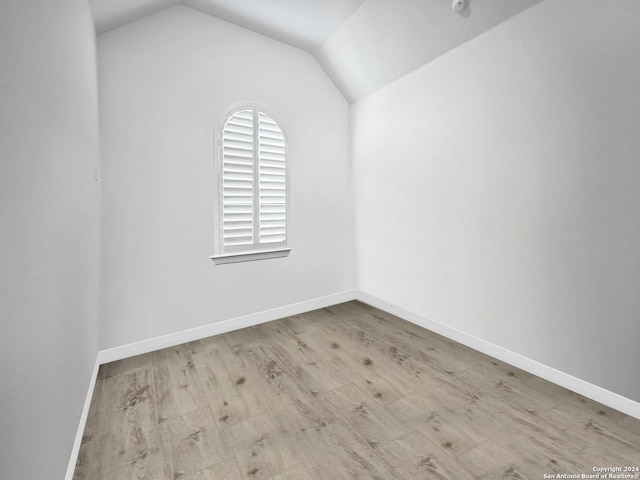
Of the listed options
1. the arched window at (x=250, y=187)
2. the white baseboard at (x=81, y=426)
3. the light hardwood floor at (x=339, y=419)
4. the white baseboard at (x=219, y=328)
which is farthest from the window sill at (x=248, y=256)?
the white baseboard at (x=81, y=426)

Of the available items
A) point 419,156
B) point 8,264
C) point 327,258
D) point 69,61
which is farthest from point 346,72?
point 8,264

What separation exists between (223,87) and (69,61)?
1.43 meters

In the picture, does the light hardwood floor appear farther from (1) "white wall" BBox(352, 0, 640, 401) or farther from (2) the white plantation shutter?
(2) the white plantation shutter

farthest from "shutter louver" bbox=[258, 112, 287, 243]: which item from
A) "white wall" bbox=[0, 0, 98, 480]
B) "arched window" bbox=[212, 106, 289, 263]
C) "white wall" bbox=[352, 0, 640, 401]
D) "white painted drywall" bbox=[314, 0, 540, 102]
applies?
"white wall" bbox=[0, 0, 98, 480]

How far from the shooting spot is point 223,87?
2.75m

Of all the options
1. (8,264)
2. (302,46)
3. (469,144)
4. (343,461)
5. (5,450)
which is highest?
(302,46)

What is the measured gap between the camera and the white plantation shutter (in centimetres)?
279

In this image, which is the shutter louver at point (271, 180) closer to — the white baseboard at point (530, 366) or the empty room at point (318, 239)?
the empty room at point (318, 239)

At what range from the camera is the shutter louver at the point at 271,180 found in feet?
9.66

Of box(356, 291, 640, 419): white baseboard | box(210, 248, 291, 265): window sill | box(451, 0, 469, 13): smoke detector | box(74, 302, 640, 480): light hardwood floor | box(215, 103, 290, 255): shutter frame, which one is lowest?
box(74, 302, 640, 480): light hardwood floor

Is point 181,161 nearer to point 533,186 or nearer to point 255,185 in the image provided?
point 255,185

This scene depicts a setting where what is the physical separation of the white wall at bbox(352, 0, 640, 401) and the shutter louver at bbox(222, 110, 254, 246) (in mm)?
1366

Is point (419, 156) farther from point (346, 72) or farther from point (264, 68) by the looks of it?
point (264, 68)

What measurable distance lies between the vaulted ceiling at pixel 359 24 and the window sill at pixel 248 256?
72.2 inches
